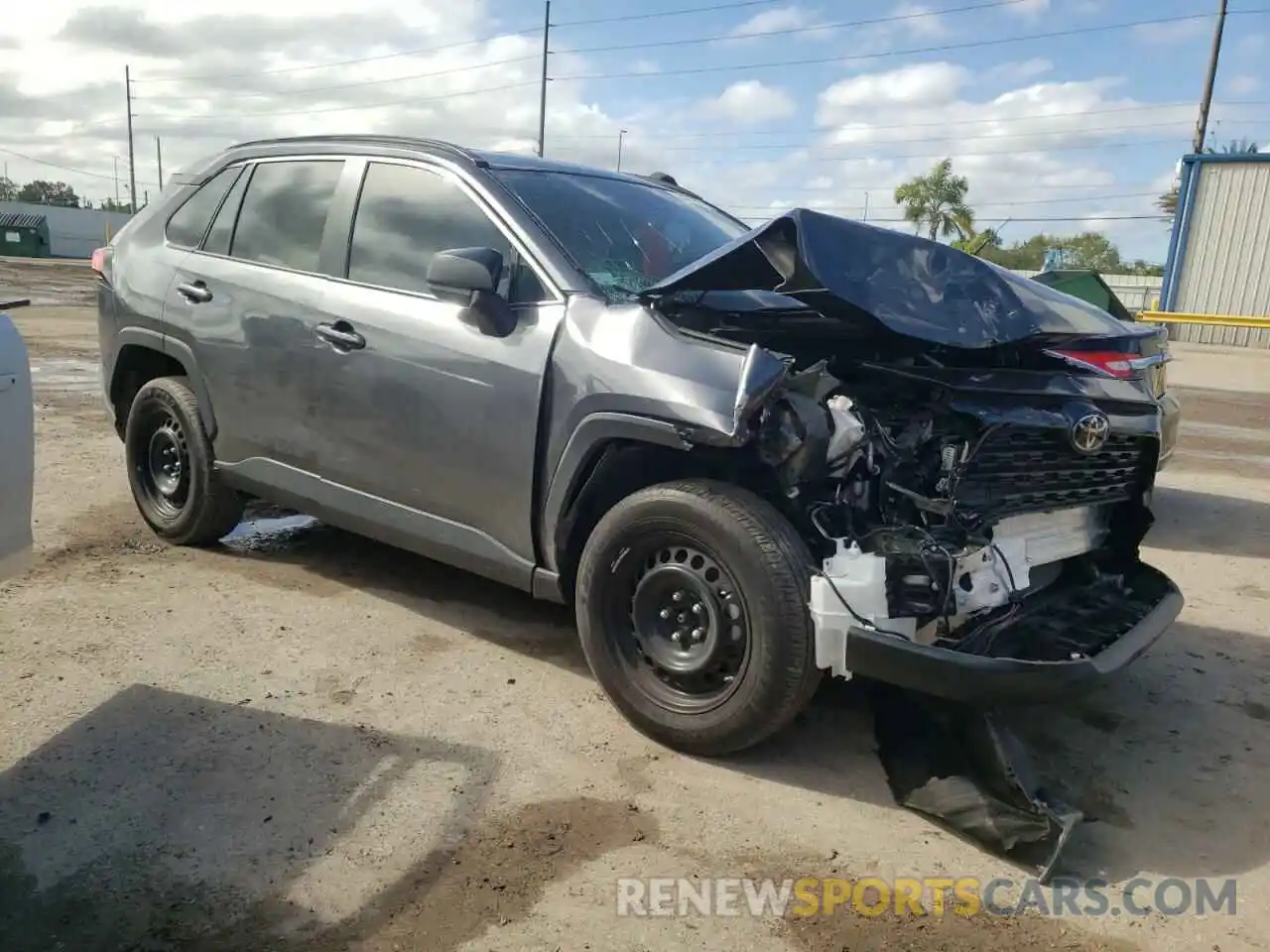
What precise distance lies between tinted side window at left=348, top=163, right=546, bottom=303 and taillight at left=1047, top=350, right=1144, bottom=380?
2119 millimetres

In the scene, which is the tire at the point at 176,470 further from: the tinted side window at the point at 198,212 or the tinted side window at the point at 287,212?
the tinted side window at the point at 287,212

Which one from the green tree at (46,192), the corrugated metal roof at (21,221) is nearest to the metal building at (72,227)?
the corrugated metal roof at (21,221)

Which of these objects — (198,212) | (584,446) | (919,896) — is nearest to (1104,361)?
(584,446)

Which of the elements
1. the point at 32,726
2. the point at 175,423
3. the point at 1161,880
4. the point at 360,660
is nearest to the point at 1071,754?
the point at 1161,880

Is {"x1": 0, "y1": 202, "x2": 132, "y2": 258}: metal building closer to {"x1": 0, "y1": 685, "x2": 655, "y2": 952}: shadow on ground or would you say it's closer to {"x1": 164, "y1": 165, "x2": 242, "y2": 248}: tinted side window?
{"x1": 164, "y1": 165, "x2": 242, "y2": 248}: tinted side window

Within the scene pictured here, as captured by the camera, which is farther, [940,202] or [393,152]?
[940,202]

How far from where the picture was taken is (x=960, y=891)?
8.83 feet

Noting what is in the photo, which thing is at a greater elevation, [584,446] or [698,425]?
[698,425]

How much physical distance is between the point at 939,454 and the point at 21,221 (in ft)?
168

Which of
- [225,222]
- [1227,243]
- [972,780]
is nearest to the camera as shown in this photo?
[972,780]

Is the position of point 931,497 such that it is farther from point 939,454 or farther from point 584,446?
point 584,446

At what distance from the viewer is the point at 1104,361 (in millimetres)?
4168

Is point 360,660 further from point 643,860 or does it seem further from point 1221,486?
point 1221,486

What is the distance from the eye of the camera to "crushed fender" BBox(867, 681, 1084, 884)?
282 cm
